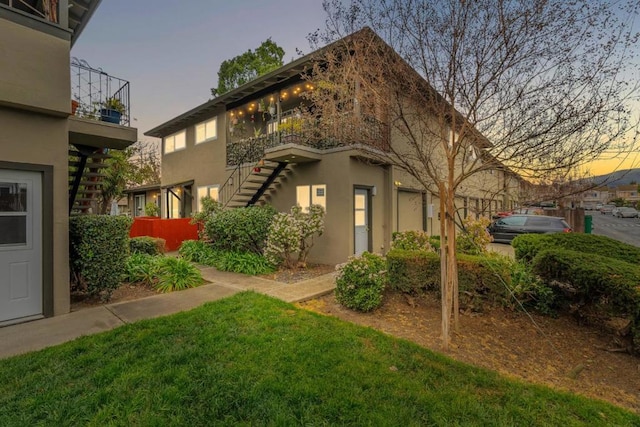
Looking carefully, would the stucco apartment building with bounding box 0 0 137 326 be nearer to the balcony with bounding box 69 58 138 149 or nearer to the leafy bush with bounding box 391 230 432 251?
the balcony with bounding box 69 58 138 149

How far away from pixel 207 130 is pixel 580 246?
1440 cm

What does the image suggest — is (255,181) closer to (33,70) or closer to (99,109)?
(99,109)

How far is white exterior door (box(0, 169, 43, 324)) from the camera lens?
175 inches

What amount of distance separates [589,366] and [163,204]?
18744 mm

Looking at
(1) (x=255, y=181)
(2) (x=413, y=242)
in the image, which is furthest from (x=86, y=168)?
(2) (x=413, y=242)

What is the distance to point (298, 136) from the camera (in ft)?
29.3

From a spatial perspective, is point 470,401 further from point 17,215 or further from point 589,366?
point 17,215

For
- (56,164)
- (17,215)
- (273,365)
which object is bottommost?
(273,365)

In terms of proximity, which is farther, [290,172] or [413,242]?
[290,172]

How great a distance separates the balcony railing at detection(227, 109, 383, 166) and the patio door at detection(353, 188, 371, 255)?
1.88 metres

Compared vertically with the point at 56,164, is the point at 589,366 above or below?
below

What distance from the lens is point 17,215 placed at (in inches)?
179

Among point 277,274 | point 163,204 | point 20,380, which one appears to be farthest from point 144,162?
point 20,380

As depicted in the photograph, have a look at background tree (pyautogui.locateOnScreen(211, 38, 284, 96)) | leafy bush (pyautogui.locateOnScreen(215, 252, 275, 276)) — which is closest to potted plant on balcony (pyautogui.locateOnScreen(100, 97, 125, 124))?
leafy bush (pyautogui.locateOnScreen(215, 252, 275, 276))
